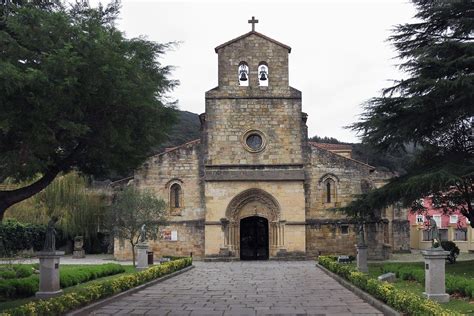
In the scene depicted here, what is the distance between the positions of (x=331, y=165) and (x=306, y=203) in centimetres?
265

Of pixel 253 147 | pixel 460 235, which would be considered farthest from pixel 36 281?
pixel 460 235

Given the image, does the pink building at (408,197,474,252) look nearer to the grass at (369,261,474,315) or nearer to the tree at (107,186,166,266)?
the tree at (107,186,166,266)

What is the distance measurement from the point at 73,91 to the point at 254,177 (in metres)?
23.3

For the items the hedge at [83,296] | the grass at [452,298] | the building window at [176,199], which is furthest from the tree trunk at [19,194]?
the building window at [176,199]

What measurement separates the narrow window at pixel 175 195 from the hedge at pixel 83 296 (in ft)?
37.1

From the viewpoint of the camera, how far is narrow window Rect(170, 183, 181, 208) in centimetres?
3291

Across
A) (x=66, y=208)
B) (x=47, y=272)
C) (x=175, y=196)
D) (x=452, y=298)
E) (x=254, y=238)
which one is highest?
(x=175, y=196)

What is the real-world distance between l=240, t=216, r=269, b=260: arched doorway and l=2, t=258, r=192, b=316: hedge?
11987 millimetres

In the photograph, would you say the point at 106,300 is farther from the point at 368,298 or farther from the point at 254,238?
the point at 254,238

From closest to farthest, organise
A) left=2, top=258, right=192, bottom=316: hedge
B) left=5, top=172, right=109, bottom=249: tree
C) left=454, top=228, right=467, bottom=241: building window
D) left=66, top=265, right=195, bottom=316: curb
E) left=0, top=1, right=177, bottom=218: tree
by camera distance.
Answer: left=0, top=1, right=177, bottom=218: tree
left=2, top=258, right=192, bottom=316: hedge
left=66, top=265, right=195, bottom=316: curb
left=5, top=172, right=109, bottom=249: tree
left=454, top=228, right=467, bottom=241: building window

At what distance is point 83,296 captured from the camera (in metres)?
12.9

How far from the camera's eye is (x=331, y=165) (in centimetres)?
3266

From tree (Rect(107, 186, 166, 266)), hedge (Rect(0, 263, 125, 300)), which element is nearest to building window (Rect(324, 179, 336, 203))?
tree (Rect(107, 186, 166, 266))

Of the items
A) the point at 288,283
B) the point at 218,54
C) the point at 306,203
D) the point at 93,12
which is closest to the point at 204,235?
the point at 306,203
